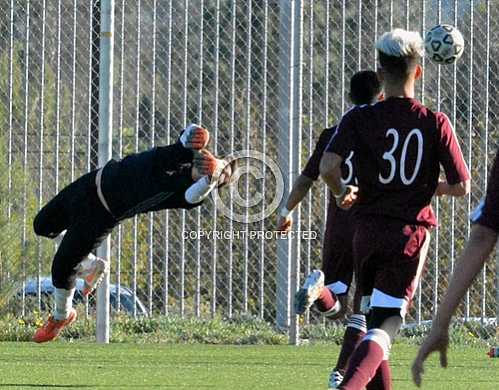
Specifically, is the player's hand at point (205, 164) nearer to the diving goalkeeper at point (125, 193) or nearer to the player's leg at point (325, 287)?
the diving goalkeeper at point (125, 193)

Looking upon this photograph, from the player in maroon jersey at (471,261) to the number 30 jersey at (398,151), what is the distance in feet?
7.35

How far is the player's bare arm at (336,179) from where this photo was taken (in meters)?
5.09

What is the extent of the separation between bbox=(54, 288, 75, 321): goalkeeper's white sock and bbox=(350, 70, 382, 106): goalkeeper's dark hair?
217 cm

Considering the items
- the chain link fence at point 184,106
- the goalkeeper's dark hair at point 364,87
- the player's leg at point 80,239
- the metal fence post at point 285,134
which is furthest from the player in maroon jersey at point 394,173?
the chain link fence at point 184,106

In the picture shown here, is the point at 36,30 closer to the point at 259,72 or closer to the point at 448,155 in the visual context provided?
the point at 259,72

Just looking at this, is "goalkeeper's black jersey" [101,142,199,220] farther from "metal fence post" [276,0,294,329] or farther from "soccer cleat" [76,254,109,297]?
"metal fence post" [276,0,294,329]

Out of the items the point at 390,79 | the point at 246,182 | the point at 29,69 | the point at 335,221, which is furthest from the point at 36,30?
the point at 390,79

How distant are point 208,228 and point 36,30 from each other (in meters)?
2.19

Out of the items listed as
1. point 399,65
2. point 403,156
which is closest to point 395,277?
point 403,156

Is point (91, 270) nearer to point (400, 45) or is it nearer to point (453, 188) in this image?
point (453, 188)

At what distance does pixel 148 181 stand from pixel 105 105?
3.00m

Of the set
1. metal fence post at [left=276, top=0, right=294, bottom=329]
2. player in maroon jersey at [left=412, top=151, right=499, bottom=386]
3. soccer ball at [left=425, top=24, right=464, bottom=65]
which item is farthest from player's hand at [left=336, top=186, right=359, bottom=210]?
metal fence post at [left=276, top=0, right=294, bottom=329]

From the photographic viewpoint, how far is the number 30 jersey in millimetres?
5062

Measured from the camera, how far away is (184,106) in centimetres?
1073
